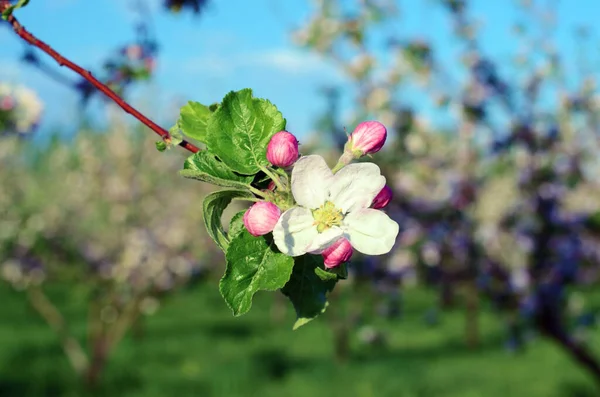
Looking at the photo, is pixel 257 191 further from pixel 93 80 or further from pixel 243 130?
pixel 93 80

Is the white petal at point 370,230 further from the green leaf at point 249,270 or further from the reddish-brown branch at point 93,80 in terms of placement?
the reddish-brown branch at point 93,80

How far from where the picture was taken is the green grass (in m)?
8.54

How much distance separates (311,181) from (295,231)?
7 cm

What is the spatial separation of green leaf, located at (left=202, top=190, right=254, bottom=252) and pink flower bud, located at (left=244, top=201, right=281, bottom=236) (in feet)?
0.26

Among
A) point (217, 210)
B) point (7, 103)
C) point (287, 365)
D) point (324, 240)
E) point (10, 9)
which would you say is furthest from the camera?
point (287, 365)

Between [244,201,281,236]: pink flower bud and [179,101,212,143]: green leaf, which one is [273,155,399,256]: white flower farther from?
[179,101,212,143]: green leaf

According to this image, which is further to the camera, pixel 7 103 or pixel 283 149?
pixel 7 103

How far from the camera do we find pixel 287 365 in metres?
9.96

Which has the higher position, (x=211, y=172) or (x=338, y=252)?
(x=211, y=172)

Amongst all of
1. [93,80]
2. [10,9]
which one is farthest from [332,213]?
[10,9]

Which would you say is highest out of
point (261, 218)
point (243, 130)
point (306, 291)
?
point (243, 130)

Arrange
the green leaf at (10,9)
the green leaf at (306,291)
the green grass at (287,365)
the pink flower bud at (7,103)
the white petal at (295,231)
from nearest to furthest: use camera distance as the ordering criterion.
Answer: the white petal at (295,231) → the green leaf at (306,291) → the green leaf at (10,9) → the pink flower bud at (7,103) → the green grass at (287,365)

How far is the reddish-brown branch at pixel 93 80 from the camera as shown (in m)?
0.99

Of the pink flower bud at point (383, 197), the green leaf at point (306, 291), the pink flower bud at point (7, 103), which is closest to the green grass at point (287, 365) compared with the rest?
the pink flower bud at point (7, 103)
